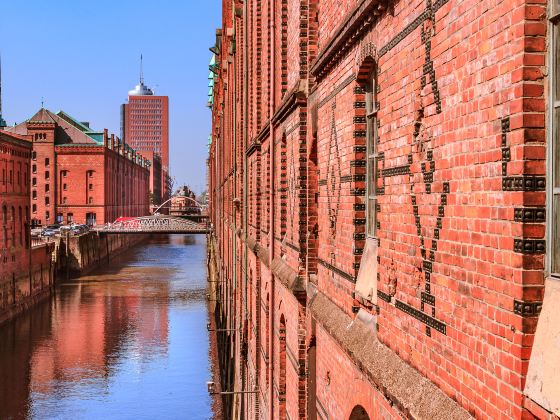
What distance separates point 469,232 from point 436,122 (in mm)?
601

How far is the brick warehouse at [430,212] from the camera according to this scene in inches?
100

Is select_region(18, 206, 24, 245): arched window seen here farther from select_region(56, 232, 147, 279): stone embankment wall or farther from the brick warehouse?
the brick warehouse

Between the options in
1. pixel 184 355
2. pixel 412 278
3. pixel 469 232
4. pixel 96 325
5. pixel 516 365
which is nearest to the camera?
pixel 516 365

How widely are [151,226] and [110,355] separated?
5001cm

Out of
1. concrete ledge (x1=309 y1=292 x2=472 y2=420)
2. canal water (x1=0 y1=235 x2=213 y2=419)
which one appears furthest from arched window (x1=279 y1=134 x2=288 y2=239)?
canal water (x1=0 y1=235 x2=213 y2=419)

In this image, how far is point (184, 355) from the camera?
112 feet

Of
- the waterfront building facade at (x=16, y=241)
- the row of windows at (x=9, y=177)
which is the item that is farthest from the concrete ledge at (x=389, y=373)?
the row of windows at (x=9, y=177)

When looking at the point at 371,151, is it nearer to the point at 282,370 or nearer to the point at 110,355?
the point at 282,370

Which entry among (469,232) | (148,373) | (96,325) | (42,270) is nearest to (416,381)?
(469,232)

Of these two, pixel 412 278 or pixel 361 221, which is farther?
pixel 361 221

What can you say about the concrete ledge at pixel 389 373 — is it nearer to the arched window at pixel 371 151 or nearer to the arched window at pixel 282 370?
the arched window at pixel 371 151

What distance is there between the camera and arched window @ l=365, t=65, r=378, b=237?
4977 millimetres

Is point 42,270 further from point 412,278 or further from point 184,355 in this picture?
point 412,278

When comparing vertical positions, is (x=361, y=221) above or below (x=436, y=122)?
below
